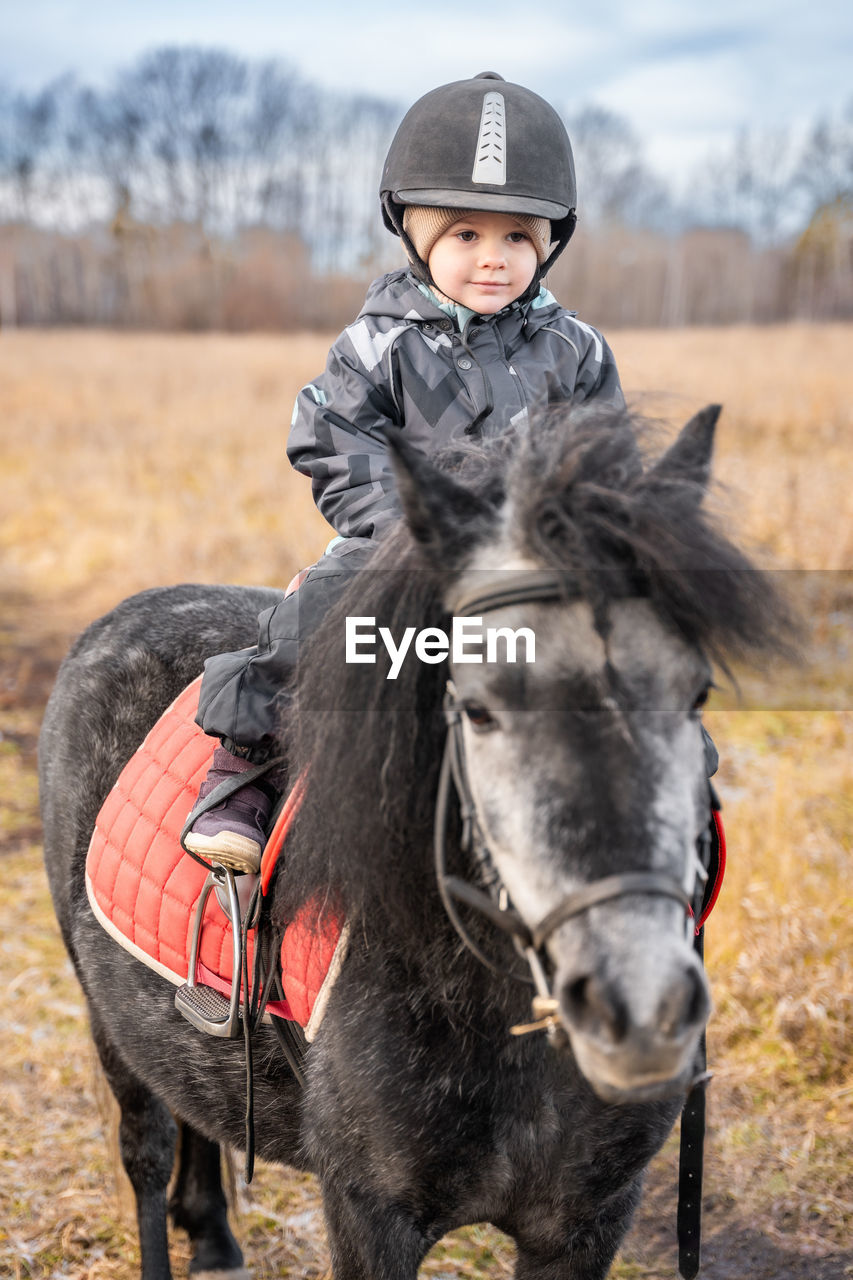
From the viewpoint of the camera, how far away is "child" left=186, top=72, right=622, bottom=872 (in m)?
2.02

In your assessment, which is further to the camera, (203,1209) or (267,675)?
(203,1209)

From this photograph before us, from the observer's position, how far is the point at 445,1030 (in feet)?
5.54

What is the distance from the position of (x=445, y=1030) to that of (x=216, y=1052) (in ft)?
2.48

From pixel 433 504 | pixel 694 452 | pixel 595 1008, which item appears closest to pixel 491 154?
pixel 694 452

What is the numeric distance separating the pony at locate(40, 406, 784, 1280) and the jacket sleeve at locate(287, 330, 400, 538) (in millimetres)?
360

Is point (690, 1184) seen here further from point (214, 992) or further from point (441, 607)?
point (441, 607)

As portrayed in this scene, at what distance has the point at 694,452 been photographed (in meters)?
1.48

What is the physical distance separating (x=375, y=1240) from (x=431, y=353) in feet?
5.83

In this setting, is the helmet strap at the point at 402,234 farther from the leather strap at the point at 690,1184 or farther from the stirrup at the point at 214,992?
the leather strap at the point at 690,1184

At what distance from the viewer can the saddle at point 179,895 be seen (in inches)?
73.3

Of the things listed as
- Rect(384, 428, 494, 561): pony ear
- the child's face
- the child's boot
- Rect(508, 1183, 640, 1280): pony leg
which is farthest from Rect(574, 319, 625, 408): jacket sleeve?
Rect(508, 1183, 640, 1280): pony leg

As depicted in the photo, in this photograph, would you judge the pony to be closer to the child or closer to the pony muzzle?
the pony muzzle

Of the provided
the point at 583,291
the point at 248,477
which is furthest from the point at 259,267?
the point at 248,477

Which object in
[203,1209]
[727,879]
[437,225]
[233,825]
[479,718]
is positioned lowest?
[203,1209]
